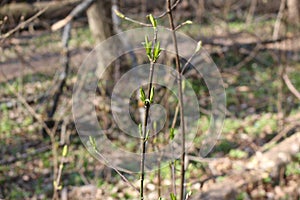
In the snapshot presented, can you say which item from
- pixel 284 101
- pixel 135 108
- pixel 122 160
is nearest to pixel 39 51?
pixel 135 108

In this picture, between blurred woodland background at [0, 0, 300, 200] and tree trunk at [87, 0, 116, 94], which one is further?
tree trunk at [87, 0, 116, 94]

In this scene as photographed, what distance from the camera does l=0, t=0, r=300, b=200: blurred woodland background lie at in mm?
3889

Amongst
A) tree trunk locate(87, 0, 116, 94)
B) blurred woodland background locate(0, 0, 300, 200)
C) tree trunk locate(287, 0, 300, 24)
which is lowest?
blurred woodland background locate(0, 0, 300, 200)

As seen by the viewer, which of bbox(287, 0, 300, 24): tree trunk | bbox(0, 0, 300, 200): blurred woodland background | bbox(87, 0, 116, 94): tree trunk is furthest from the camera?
bbox(287, 0, 300, 24): tree trunk

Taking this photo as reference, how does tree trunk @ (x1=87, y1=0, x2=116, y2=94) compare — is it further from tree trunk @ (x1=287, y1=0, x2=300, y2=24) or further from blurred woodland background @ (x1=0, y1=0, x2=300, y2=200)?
tree trunk @ (x1=287, y1=0, x2=300, y2=24)

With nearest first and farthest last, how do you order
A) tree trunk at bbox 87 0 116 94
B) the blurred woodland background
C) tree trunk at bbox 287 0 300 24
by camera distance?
the blurred woodland background → tree trunk at bbox 87 0 116 94 → tree trunk at bbox 287 0 300 24

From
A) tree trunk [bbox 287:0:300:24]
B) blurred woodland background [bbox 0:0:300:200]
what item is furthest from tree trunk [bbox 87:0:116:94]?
tree trunk [bbox 287:0:300:24]

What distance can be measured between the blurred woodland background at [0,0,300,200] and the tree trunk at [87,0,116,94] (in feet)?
0.05

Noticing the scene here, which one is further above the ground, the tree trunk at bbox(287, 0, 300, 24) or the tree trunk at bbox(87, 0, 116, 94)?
the tree trunk at bbox(287, 0, 300, 24)

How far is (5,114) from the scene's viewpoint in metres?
6.07

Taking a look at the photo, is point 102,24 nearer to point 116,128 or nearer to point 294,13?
point 116,128

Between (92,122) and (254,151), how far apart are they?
1.86 metres

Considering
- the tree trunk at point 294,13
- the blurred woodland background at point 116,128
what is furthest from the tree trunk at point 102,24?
the tree trunk at point 294,13

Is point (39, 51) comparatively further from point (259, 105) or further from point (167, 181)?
point (167, 181)
